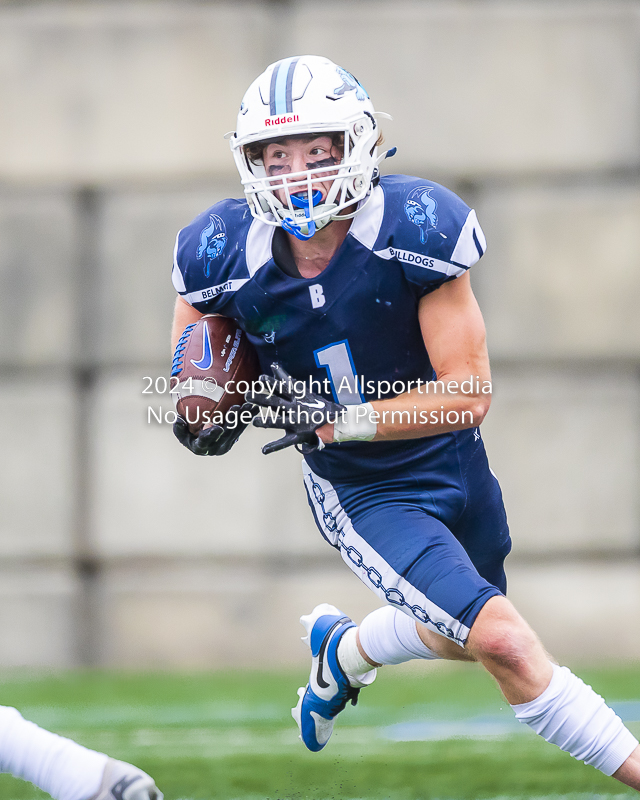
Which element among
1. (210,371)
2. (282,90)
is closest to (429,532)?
(210,371)

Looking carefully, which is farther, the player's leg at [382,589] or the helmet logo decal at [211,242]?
the helmet logo decal at [211,242]

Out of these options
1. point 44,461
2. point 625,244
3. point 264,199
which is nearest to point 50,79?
point 44,461

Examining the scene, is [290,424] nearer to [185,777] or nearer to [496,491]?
[496,491]

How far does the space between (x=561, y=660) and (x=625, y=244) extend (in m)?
2.23

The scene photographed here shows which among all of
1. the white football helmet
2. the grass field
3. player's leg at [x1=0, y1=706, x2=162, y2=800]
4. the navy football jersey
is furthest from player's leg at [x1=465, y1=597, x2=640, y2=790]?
the white football helmet

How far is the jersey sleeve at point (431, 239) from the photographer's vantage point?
8.49 ft

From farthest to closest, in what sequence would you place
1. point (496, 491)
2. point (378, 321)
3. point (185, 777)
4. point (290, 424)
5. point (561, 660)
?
1. point (561, 660)
2. point (185, 777)
3. point (496, 491)
4. point (378, 321)
5. point (290, 424)

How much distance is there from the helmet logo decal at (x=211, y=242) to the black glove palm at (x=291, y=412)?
15.6 inches

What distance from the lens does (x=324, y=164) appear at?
265cm

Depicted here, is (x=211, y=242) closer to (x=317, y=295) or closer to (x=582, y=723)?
(x=317, y=295)

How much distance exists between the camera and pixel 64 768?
7.13ft

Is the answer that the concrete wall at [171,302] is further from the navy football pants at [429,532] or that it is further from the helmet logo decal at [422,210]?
the helmet logo decal at [422,210]

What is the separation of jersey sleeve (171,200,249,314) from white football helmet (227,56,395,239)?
13 centimetres

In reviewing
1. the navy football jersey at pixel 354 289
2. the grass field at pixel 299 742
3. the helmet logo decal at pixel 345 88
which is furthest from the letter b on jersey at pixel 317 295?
the grass field at pixel 299 742
